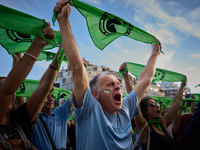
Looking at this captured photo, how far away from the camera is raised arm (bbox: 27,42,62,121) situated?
1.67 m

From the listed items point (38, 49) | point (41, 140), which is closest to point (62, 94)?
point (41, 140)

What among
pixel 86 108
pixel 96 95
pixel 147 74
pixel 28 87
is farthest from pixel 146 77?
pixel 28 87

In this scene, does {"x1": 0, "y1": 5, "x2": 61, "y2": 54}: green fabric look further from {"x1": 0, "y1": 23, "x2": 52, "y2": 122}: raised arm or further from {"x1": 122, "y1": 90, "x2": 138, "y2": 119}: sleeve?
{"x1": 122, "y1": 90, "x2": 138, "y2": 119}: sleeve

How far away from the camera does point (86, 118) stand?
1294 mm

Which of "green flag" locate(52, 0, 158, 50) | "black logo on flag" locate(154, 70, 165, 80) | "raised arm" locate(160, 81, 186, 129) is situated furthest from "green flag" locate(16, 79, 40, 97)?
"black logo on flag" locate(154, 70, 165, 80)

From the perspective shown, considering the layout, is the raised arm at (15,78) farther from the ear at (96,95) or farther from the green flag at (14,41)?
the green flag at (14,41)

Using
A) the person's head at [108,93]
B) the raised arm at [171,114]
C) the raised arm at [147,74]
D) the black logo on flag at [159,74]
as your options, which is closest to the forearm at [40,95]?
the person's head at [108,93]

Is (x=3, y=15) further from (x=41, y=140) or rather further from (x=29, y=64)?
(x=41, y=140)

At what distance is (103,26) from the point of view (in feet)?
7.59

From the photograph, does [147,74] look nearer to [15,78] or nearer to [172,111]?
[172,111]

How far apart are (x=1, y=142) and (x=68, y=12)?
53.6 inches

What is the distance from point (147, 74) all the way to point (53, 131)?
168 centimetres

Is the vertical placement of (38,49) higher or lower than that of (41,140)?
higher

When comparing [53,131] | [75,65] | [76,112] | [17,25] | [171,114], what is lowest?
[53,131]
